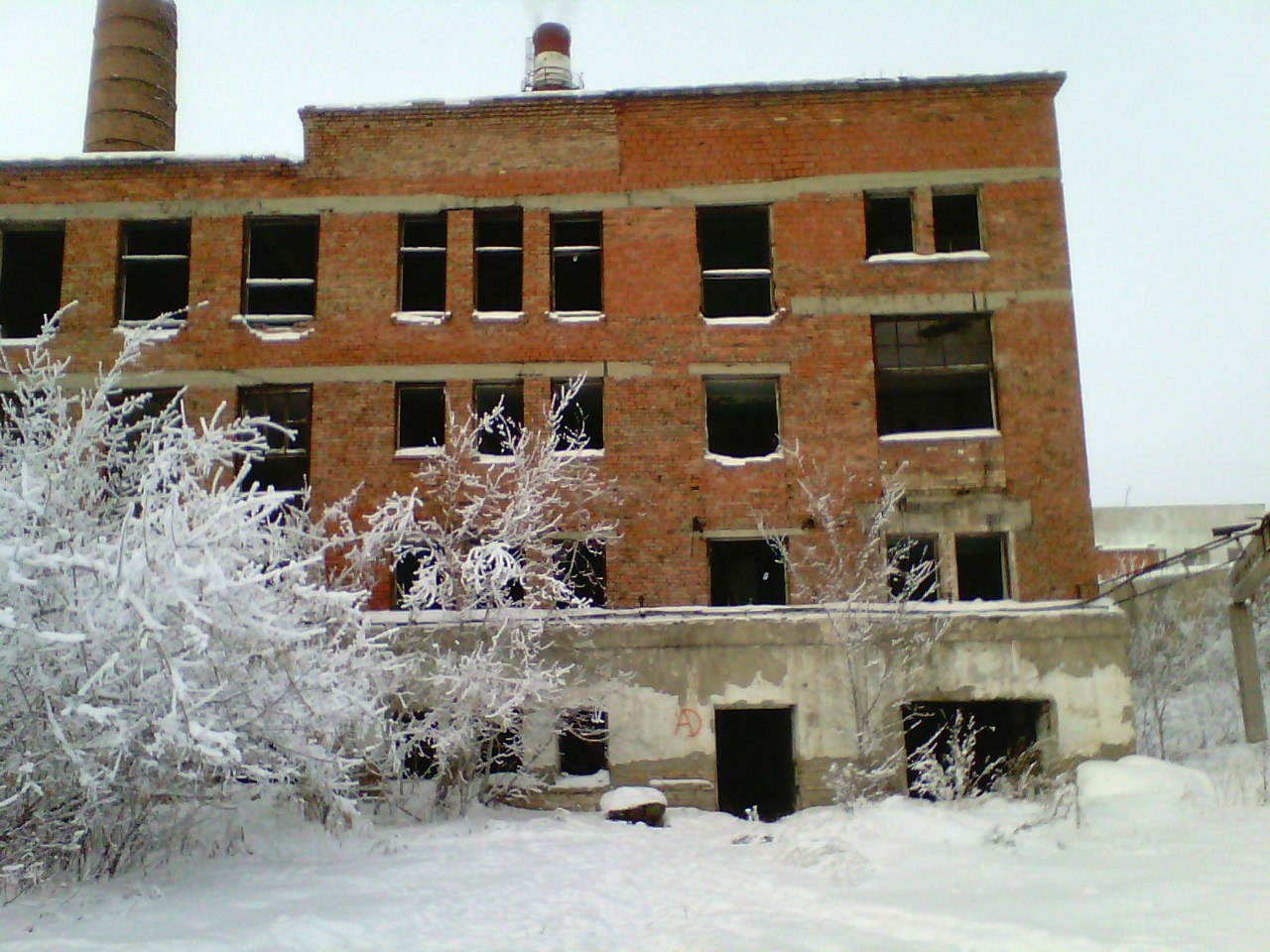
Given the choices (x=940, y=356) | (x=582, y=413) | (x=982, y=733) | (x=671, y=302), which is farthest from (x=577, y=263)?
(x=982, y=733)

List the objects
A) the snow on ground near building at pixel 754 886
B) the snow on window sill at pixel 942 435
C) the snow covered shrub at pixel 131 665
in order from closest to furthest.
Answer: the snow on ground near building at pixel 754 886 → the snow covered shrub at pixel 131 665 → the snow on window sill at pixel 942 435

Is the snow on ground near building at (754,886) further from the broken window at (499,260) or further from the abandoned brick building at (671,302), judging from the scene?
the broken window at (499,260)

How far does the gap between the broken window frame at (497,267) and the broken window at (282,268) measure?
2.75 m

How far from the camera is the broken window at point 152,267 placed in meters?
17.0

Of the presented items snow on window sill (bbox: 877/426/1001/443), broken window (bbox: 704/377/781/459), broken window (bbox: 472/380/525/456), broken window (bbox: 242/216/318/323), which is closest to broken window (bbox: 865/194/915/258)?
broken window (bbox: 704/377/781/459)

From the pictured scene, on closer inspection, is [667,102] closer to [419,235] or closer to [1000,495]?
[419,235]

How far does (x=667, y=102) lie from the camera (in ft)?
54.9

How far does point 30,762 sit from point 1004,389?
1407 cm

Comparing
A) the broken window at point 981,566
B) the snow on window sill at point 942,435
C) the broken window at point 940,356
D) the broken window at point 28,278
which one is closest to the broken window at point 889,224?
the broken window at point 940,356

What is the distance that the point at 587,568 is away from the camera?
15.8 metres

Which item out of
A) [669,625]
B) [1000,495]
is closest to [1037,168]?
[1000,495]

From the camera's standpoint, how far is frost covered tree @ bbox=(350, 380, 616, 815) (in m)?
12.5

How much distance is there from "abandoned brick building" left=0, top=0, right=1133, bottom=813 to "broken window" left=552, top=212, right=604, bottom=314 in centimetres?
9

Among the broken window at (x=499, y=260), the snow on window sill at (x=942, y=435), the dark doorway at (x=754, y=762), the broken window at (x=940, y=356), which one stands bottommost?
the dark doorway at (x=754, y=762)
